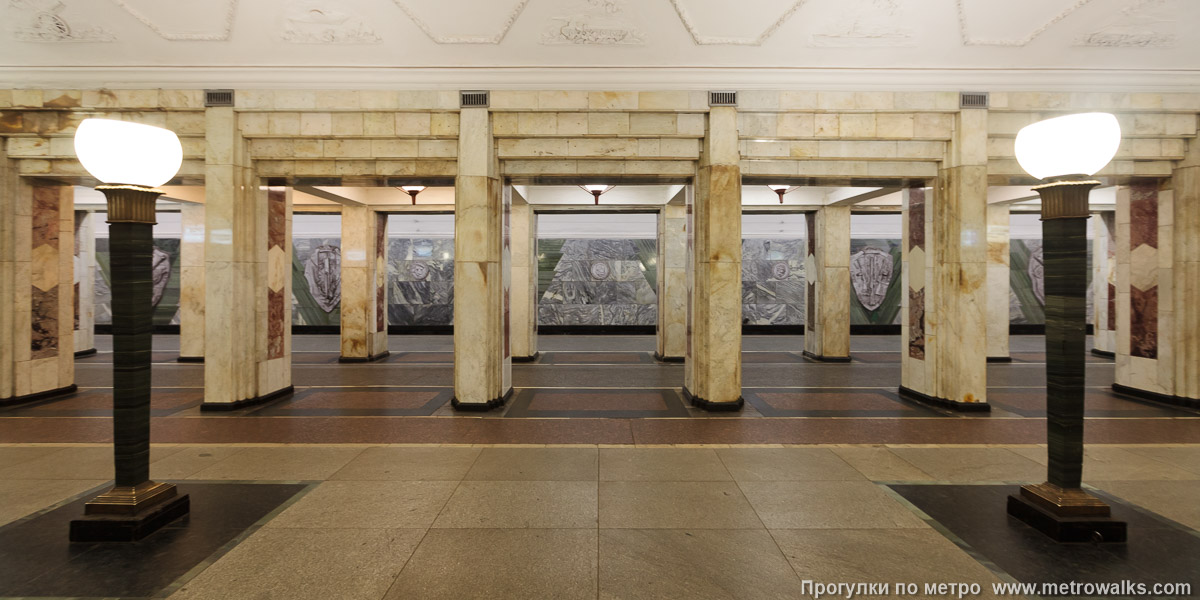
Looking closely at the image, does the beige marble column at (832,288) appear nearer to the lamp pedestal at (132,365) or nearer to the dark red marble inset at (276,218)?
the dark red marble inset at (276,218)

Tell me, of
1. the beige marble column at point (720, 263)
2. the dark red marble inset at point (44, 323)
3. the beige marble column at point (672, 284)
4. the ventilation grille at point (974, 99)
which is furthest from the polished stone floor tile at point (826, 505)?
the dark red marble inset at point (44, 323)

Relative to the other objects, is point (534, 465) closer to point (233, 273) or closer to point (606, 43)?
point (606, 43)

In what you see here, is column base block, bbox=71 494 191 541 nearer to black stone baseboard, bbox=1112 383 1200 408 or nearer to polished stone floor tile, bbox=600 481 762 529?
polished stone floor tile, bbox=600 481 762 529

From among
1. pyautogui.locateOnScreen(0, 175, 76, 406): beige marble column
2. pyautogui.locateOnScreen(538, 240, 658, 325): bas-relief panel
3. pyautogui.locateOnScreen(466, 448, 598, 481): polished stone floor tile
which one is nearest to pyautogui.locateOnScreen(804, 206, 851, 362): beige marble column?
Result: pyautogui.locateOnScreen(538, 240, 658, 325): bas-relief panel

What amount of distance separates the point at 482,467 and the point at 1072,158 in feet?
16.2

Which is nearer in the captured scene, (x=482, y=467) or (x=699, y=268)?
(x=482, y=467)

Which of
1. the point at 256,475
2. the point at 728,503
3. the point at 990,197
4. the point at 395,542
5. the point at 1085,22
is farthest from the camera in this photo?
the point at 990,197

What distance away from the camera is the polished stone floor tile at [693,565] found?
8.14 feet

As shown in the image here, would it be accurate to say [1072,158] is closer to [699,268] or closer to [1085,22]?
[699,268]

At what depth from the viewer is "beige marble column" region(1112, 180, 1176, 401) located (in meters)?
6.89

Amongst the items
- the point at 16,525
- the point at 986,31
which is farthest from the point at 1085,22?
the point at 16,525

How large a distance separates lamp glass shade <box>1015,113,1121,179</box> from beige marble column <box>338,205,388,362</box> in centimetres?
1157

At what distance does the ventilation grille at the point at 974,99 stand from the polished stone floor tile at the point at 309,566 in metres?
8.02

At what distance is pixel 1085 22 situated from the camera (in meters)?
5.68
